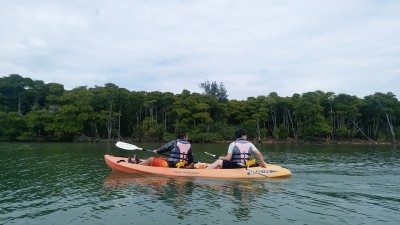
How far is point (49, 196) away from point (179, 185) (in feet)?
12.9

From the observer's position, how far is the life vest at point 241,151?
11.1 m

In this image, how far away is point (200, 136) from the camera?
43.7m

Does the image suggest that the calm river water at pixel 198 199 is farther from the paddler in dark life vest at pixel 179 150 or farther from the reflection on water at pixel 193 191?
the paddler in dark life vest at pixel 179 150

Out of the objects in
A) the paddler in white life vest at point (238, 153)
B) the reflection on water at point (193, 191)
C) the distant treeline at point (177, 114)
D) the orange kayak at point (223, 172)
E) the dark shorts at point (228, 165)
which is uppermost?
the distant treeline at point (177, 114)

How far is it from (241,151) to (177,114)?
3476 centimetres

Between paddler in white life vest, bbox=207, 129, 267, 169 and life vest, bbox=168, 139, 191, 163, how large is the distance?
1.27m

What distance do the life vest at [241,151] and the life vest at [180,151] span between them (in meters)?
1.90

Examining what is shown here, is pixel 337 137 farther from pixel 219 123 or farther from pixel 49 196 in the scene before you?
pixel 49 196

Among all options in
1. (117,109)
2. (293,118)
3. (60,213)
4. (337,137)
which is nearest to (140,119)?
(117,109)

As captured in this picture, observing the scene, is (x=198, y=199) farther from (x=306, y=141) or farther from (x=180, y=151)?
(x=306, y=141)

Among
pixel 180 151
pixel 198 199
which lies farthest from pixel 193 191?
pixel 180 151

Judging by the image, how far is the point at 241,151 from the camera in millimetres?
11234

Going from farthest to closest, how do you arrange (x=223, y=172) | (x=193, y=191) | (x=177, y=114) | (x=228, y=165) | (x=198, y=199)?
1. (x=177, y=114)
2. (x=228, y=165)
3. (x=223, y=172)
4. (x=193, y=191)
5. (x=198, y=199)

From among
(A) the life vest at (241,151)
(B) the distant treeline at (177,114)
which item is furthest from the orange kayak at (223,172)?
(B) the distant treeline at (177,114)
